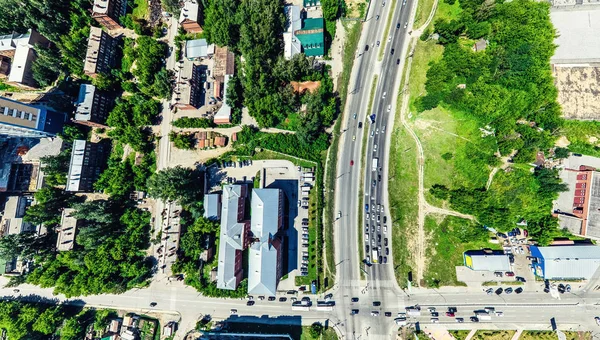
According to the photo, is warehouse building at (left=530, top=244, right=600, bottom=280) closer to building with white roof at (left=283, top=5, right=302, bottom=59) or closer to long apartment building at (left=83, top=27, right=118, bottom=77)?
building with white roof at (left=283, top=5, right=302, bottom=59)

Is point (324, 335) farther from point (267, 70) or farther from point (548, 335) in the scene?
point (267, 70)

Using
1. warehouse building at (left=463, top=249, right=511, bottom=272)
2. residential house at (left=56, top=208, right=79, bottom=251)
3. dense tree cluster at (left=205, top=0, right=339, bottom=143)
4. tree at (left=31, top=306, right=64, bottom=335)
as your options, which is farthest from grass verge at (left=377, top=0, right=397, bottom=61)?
tree at (left=31, top=306, right=64, bottom=335)

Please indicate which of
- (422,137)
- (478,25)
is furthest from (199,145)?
(478,25)

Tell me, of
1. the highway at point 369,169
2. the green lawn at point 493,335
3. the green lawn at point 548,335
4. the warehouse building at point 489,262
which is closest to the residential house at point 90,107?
the highway at point 369,169

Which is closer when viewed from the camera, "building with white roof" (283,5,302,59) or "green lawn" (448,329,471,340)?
"green lawn" (448,329,471,340)

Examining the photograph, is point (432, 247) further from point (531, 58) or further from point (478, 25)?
point (478, 25)

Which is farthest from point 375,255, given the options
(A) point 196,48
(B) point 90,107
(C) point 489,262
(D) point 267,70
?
(B) point 90,107

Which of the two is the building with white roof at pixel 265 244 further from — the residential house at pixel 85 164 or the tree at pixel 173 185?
the residential house at pixel 85 164
